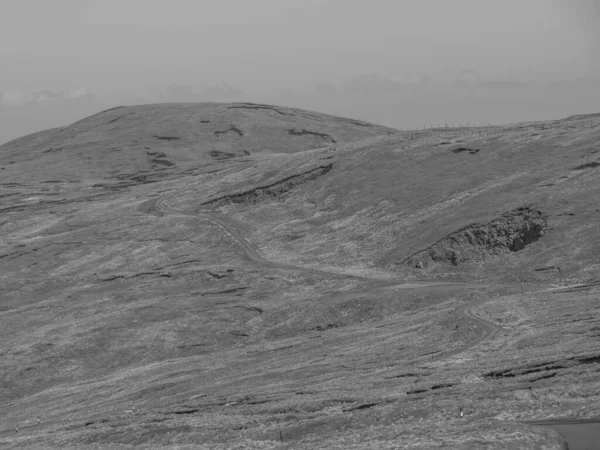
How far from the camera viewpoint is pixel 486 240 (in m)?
128

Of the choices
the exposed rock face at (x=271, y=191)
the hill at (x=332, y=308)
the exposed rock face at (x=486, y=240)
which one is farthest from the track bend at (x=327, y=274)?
the exposed rock face at (x=486, y=240)

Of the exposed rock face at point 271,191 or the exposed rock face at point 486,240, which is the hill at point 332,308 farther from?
the exposed rock face at point 271,191

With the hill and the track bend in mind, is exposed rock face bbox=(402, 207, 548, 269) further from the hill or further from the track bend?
the track bend

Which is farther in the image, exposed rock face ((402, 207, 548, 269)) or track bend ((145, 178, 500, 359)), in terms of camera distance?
exposed rock face ((402, 207, 548, 269))

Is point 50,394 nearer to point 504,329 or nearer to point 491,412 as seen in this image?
point 504,329

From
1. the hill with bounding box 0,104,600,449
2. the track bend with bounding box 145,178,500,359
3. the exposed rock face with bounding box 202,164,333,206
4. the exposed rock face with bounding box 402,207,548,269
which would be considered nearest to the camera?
the hill with bounding box 0,104,600,449

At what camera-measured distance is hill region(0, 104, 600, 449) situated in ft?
166

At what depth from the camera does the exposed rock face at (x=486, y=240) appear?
125m

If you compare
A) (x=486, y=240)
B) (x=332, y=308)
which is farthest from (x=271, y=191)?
(x=332, y=308)

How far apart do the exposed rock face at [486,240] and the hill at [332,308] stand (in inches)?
13.6

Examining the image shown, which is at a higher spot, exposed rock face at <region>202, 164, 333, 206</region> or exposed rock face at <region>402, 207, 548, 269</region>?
exposed rock face at <region>202, 164, 333, 206</region>

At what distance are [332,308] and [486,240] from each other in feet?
102

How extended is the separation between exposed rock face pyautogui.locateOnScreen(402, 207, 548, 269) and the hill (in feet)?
1.13

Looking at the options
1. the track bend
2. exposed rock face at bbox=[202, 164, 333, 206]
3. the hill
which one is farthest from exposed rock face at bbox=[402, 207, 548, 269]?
exposed rock face at bbox=[202, 164, 333, 206]
